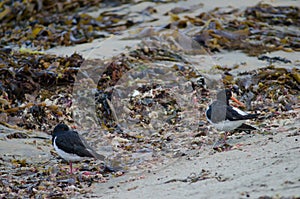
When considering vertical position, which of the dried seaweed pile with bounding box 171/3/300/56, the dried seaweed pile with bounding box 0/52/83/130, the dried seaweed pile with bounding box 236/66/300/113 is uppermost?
the dried seaweed pile with bounding box 0/52/83/130

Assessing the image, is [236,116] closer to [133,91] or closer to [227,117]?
[227,117]

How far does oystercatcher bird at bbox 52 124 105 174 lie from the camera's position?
20.9 ft

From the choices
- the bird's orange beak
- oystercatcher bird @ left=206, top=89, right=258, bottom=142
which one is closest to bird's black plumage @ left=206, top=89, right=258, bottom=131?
oystercatcher bird @ left=206, top=89, right=258, bottom=142

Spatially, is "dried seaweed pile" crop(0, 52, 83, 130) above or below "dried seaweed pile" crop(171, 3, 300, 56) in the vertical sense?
above

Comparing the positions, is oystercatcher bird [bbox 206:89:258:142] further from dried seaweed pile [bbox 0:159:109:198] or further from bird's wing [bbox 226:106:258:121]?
dried seaweed pile [bbox 0:159:109:198]

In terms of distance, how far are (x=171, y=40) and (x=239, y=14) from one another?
2.24 meters

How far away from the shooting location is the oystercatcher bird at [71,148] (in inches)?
251

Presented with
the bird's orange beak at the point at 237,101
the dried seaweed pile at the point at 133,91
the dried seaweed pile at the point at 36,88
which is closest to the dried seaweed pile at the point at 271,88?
the dried seaweed pile at the point at 133,91

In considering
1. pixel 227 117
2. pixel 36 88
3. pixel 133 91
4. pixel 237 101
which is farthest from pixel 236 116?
pixel 36 88

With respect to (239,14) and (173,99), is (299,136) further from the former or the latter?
(239,14)

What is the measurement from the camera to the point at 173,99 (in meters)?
8.45

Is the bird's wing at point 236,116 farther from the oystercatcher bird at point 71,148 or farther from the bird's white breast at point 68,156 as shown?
the bird's white breast at point 68,156

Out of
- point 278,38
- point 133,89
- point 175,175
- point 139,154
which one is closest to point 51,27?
point 133,89

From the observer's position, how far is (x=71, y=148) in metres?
6.38
